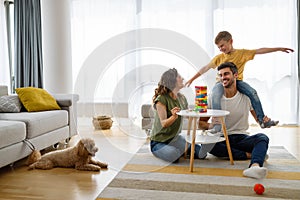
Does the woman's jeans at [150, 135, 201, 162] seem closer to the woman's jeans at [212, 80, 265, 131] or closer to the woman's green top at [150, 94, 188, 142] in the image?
the woman's green top at [150, 94, 188, 142]

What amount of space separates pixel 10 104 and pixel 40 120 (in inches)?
21.0

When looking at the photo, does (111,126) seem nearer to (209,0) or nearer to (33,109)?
(33,109)

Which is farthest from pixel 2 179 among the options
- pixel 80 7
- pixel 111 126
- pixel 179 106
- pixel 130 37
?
pixel 80 7

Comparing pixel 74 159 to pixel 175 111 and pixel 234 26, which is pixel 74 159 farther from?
pixel 234 26

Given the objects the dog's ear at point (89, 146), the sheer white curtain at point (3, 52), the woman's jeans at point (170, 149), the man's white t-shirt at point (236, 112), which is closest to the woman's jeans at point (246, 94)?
the man's white t-shirt at point (236, 112)

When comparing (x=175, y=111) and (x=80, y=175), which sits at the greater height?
(x=175, y=111)

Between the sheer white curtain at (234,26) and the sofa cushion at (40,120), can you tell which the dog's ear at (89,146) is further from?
the sheer white curtain at (234,26)

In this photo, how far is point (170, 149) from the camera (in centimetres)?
292

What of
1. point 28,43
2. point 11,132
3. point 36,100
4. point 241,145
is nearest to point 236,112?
point 241,145

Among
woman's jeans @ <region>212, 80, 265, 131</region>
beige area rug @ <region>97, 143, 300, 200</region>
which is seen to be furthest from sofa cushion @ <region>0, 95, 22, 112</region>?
woman's jeans @ <region>212, 80, 265, 131</region>

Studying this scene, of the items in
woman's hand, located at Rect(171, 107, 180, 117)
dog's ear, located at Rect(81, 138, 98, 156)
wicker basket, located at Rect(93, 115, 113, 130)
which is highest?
woman's hand, located at Rect(171, 107, 180, 117)

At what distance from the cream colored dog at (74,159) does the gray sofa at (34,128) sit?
0.12 meters

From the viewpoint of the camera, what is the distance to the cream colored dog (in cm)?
274

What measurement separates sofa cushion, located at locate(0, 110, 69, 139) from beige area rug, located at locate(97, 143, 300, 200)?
32.6 inches
